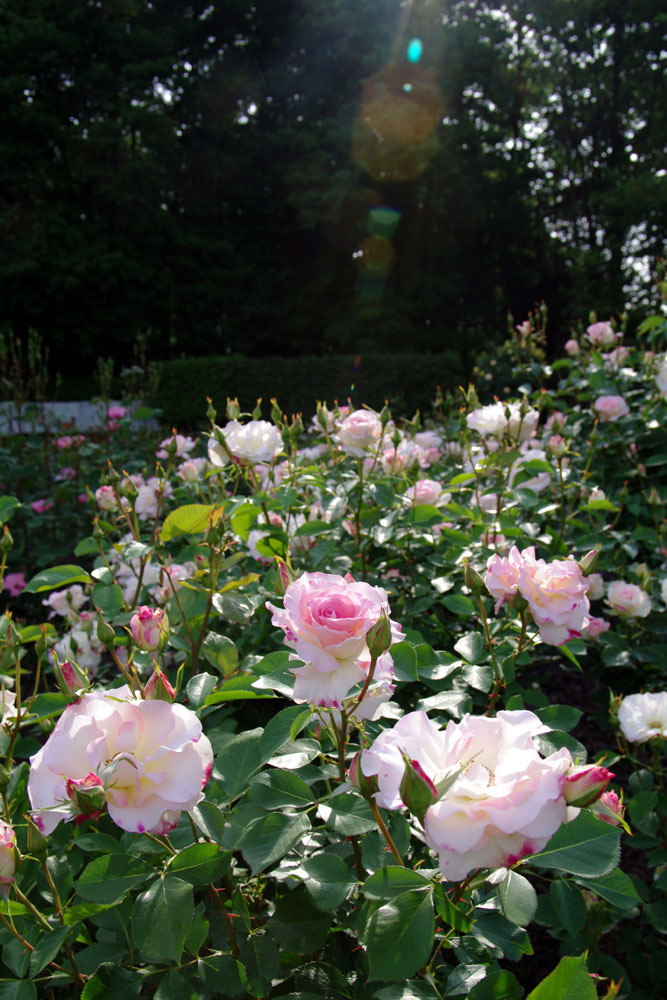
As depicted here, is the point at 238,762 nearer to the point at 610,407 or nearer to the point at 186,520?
the point at 186,520

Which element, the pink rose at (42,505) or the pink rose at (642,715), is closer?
the pink rose at (642,715)

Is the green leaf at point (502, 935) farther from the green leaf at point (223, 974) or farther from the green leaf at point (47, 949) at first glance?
the green leaf at point (47, 949)

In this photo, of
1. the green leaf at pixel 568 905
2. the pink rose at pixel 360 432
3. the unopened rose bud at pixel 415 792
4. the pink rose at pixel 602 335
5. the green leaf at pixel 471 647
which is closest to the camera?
the unopened rose bud at pixel 415 792

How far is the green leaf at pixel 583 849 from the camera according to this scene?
56 cm

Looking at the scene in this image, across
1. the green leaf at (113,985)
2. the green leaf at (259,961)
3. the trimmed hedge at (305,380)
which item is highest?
the green leaf at (259,961)

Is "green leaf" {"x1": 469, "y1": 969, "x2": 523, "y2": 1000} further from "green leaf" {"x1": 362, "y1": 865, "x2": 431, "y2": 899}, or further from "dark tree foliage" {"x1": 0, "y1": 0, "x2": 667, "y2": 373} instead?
"dark tree foliage" {"x1": 0, "y1": 0, "x2": 667, "y2": 373}

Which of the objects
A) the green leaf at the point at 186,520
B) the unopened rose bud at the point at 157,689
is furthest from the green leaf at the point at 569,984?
the green leaf at the point at 186,520

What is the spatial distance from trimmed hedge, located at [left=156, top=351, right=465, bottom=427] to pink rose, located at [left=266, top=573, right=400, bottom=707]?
11007 millimetres

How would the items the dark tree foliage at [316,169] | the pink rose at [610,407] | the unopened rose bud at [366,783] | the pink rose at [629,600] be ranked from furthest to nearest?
the dark tree foliage at [316,169], the pink rose at [610,407], the pink rose at [629,600], the unopened rose bud at [366,783]

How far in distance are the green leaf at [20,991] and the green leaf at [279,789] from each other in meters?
0.28

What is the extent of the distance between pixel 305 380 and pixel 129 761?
457 inches

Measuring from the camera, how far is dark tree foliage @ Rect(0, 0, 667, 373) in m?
16.2

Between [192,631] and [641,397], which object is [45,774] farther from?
[641,397]

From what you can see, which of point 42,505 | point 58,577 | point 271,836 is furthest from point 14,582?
point 271,836
